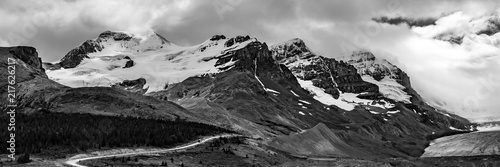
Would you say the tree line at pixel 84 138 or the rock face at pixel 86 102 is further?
the rock face at pixel 86 102

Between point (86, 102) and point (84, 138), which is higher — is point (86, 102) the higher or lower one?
the higher one

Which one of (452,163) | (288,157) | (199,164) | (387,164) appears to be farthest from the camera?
(452,163)

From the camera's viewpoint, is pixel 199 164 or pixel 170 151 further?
pixel 170 151

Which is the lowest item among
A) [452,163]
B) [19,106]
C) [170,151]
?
[452,163]

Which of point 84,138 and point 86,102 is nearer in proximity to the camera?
point 84,138

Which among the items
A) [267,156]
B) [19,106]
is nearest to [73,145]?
[267,156]

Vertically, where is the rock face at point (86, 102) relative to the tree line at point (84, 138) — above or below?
above

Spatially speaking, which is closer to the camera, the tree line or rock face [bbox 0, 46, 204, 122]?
the tree line

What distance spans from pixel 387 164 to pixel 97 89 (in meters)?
131

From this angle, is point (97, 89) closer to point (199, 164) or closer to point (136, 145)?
point (136, 145)

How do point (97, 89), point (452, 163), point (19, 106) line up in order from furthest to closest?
point (97, 89), point (19, 106), point (452, 163)

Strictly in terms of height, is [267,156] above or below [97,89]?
below

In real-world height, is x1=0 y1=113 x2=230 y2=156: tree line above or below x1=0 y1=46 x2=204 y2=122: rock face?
below

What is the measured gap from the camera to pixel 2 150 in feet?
209
